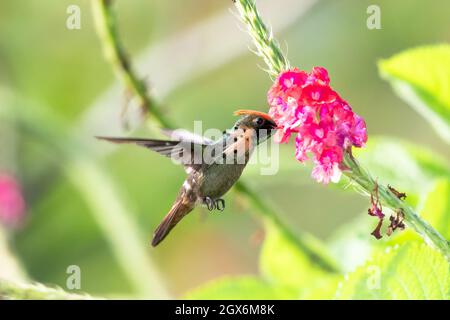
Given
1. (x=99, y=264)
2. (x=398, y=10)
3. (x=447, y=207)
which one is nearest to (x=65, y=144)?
(x=447, y=207)

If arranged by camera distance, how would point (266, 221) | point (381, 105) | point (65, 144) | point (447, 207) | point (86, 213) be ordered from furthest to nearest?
1. point (381, 105)
2. point (86, 213)
3. point (65, 144)
4. point (266, 221)
5. point (447, 207)

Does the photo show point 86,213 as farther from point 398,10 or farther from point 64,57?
point 398,10

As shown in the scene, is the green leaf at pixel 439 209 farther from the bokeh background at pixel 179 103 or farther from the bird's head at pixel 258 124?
the bokeh background at pixel 179 103

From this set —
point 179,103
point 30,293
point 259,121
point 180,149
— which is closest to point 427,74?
point 259,121

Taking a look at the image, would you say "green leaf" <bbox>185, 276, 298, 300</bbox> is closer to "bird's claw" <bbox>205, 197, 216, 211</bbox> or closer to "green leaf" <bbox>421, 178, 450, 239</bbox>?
"bird's claw" <bbox>205, 197, 216, 211</bbox>

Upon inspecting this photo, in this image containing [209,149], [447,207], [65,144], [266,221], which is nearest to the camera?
[447,207]

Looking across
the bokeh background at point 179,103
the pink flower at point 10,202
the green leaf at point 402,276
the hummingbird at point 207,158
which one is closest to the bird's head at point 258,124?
the hummingbird at point 207,158

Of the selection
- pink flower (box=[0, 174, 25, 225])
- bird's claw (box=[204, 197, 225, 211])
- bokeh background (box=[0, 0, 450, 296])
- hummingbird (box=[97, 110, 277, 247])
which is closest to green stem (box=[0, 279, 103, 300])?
hummingbird (box=[97, 110, 277, 247])
